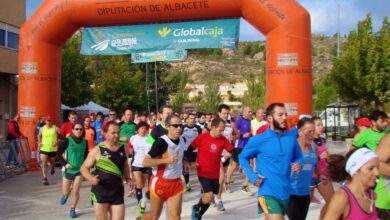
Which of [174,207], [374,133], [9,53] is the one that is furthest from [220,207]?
[9,53]

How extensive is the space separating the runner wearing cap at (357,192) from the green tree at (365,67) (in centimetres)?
1985

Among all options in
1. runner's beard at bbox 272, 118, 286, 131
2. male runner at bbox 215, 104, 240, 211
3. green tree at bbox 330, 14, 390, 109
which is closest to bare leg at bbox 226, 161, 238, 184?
male runner at bbox 215, 104, 240, 211

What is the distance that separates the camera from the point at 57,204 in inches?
357

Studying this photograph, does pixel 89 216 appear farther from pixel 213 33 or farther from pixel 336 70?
pixel 336 70

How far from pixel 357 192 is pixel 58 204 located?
7218mm

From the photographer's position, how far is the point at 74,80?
94.0 feet

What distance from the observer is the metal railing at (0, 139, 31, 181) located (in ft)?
41.2

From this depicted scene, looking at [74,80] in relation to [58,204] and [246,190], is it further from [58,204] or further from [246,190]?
[246,190]

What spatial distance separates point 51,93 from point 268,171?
980 centimetres

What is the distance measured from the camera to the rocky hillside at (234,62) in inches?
4038

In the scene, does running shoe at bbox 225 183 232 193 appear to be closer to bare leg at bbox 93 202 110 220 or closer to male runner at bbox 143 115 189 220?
male runner at bbox 143 115 189 220

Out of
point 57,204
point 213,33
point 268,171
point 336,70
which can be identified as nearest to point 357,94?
point 336,70

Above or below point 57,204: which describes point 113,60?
above

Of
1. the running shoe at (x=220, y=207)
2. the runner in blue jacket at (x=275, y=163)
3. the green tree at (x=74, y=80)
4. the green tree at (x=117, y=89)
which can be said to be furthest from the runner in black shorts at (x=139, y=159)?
the green tree at (x=117, y=89)
